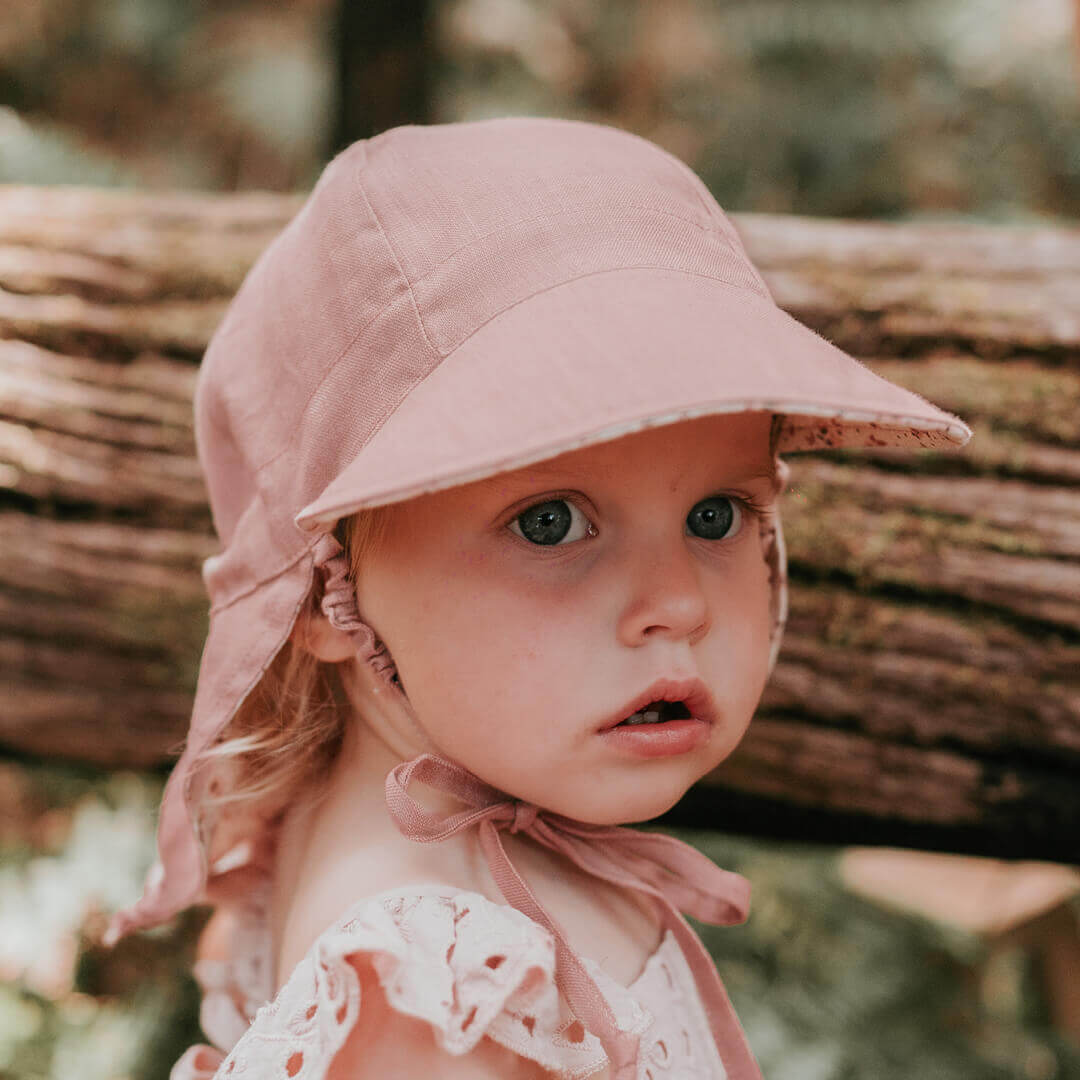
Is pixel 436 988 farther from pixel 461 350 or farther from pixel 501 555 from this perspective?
pixel 461 350

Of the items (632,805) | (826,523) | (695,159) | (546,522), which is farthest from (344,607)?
(695,159)

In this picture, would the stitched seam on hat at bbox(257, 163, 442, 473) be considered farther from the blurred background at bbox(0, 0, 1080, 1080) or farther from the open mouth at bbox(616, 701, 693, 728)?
the blurred background at bbox(0, 0, 1080, 1080)

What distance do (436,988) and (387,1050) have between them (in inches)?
3.1

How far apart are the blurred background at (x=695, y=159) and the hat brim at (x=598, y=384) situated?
3.95ft

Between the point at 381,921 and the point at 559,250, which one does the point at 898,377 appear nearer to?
the point at 559,250

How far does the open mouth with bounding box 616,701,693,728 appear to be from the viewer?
999mm

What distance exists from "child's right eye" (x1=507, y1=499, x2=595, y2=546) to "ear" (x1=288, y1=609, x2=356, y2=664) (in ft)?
0.75

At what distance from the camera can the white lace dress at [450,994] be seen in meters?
0.86

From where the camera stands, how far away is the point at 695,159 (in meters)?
4.34

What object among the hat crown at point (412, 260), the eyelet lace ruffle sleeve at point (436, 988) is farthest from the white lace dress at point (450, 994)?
the hat crown at point (412, 260)

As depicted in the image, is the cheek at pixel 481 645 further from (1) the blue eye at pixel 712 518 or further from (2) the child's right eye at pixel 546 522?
(1) the blue eye at pixel 712 518

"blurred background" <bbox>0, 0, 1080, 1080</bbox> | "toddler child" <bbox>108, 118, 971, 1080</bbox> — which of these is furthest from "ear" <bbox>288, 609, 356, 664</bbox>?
"blurred background" <bbox>0, 0, 1080, 1080</bbox>

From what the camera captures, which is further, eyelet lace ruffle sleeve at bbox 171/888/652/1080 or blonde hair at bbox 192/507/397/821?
blonde hair at bbox 192/507/397/821

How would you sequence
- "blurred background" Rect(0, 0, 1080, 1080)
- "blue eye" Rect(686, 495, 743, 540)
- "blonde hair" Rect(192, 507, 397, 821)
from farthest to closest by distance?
1. "blurred background" Rect(0, 0, 1080, 1080)
2. "blonde hair" Rect(192, 507, 397, 821)
3. "blue eye" Rect(686, 495, 743, 540)
